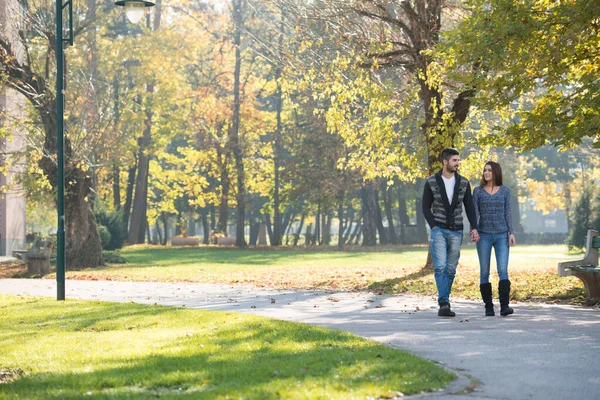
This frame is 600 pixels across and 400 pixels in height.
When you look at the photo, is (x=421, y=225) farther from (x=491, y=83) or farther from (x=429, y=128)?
(x=491, y=83)

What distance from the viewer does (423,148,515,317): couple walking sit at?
41.5 feet

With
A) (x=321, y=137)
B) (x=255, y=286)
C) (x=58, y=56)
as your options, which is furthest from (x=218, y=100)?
(x=58, y=56)

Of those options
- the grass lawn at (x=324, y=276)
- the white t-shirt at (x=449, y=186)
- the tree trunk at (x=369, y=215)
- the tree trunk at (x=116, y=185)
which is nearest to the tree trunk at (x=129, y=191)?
the tree trunk at (x=116, y=185)

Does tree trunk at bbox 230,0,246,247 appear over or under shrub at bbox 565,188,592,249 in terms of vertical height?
over

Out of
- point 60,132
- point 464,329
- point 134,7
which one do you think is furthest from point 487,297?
point 134,7

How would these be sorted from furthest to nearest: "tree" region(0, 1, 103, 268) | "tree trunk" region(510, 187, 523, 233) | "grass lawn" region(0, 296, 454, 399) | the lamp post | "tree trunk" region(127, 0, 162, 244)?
"tree trunk" region(510, 187, 523, 233) < "tree trunk" region(127, 0, 162, 244) < "tree" region(0, 1, 103, 268) < the lamp post < "grass lawn" region(0, 296, 454, 399)

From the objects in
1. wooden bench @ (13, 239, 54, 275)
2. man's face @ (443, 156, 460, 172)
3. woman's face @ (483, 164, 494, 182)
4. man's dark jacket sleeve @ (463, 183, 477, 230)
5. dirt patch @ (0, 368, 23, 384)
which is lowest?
dirt patch @ (0, 368, 23, 384)

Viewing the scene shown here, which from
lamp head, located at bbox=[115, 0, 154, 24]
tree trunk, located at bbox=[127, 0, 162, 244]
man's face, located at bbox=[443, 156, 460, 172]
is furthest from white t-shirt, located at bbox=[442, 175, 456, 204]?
tree trunk, located at bbox=[127, 0, 162, 244]

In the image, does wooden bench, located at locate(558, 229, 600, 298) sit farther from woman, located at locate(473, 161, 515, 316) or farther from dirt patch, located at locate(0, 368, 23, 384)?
dirt patch, located at locate(0, 368, 23, 384)

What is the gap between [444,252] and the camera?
1275 cm

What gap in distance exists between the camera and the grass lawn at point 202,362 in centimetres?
730

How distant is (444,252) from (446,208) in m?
0.59

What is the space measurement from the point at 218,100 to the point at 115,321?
41575 millimetres

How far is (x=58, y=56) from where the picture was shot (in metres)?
16.5
